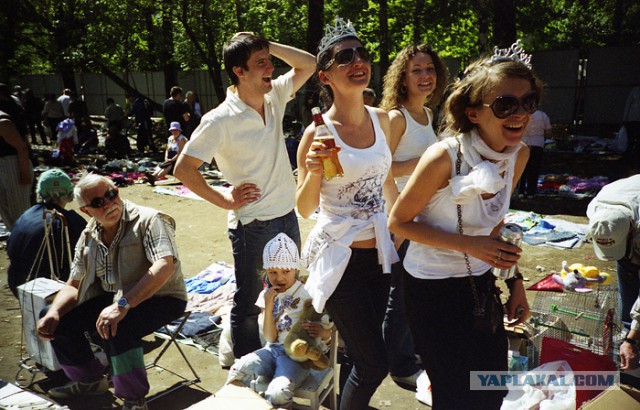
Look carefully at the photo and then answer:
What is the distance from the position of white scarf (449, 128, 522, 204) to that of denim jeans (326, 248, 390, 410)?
2.23ft

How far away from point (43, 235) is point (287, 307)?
200 centimetres

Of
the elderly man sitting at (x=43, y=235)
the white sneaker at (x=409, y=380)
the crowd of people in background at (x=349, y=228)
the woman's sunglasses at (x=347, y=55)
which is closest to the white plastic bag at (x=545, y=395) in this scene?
the crowd of people in background at (x=349, y=228)

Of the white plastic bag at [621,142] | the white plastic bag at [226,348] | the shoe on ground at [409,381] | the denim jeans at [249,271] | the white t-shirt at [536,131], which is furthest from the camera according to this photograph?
the white plastic bag at [621,142]

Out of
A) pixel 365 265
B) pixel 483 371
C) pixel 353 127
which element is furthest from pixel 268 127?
pixel 483 371

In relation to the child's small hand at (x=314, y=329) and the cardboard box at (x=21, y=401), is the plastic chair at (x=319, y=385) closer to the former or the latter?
the child's small hand at (x=314, y=329)

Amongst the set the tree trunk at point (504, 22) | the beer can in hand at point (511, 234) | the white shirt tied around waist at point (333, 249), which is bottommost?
the white shirt tied around waist at point (333, 249)

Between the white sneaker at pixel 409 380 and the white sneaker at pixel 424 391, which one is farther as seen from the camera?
the white sneaker at pixel 409 380

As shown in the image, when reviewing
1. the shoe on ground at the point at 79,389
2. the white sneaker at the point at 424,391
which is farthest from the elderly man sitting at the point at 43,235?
the white sneaker at the point at 424,391

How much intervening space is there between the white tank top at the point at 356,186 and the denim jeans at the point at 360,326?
15 centimetres

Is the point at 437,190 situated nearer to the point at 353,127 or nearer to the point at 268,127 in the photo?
the point at 353,127

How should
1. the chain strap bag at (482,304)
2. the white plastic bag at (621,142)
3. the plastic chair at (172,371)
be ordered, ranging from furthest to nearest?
the white plastic bag at (621,142) < the plastic chair at (172,371) < the chain strap bag at (482,304)

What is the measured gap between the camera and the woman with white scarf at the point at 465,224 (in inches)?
81.2

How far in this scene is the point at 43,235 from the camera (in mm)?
4004

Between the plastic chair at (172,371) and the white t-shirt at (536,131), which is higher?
the white t-shirt at (536,131)
